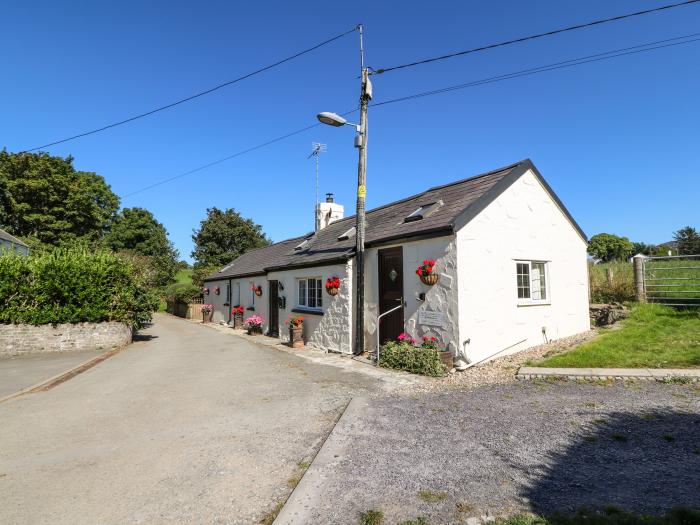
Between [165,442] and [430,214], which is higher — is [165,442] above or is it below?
below

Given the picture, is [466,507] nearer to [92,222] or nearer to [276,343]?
[276,343]

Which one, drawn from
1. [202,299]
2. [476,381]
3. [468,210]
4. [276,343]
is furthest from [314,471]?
[202,299]

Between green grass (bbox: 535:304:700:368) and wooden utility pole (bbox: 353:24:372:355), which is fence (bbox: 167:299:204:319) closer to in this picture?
wooden utility pole (bbox: 353:24:372:355)

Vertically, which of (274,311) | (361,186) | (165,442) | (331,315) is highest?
(361,186)

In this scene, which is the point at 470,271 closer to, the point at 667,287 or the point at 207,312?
the point at 667,287

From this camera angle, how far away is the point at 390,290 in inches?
415

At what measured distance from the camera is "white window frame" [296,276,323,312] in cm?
1360

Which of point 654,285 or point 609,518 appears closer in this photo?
point 609,518

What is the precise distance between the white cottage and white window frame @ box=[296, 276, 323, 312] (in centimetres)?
8

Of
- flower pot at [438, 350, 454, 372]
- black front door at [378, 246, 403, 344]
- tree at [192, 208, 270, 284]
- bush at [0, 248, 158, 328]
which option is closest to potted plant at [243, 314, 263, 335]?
bush at [0, 248, 158, 328]

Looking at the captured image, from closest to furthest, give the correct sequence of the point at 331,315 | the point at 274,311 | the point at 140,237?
the point at 331,315
the point at 274,311
the point at 140,237

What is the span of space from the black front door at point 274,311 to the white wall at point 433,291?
6.97m

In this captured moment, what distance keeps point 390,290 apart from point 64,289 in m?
10.8

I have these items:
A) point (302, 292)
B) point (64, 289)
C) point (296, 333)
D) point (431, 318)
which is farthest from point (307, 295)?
point (64, 289)
